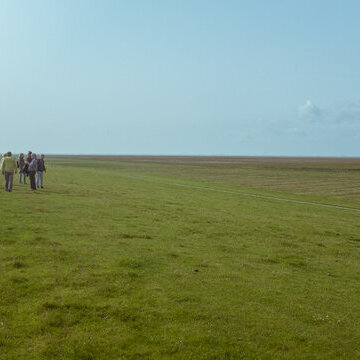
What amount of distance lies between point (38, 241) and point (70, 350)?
25.4 feet

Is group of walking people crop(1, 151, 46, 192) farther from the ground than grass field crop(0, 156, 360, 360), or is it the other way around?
group of walking people crop(1, 151, 46, 192)

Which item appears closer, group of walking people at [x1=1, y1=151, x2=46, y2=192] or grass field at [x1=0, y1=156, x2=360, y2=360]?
grass field at [x1=0, y1=156, x2=360, y2=360]

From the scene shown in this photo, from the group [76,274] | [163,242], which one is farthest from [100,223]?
[76,274]

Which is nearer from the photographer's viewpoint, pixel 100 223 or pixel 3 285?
pixel 3 285

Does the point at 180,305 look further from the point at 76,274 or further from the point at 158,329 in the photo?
the point at 76,274

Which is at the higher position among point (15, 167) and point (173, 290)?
point (15, 167)

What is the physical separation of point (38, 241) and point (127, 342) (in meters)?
7.89

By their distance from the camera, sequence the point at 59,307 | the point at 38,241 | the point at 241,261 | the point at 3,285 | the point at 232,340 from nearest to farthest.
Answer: the point at 232,340, the point at 59,307, the point at 3,285, the point at 241,261, the point at 38,241

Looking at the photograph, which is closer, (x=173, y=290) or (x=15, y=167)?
(x=173, y=290)

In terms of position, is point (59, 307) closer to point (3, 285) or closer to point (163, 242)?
point (3, 285)

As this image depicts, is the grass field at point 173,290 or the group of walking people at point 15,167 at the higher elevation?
the group of walking people at point 15,167

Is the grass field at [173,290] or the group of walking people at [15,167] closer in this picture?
the grass field at [173,290]

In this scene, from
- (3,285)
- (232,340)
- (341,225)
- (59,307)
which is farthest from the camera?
(341,225)

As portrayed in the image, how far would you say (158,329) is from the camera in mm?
7668
